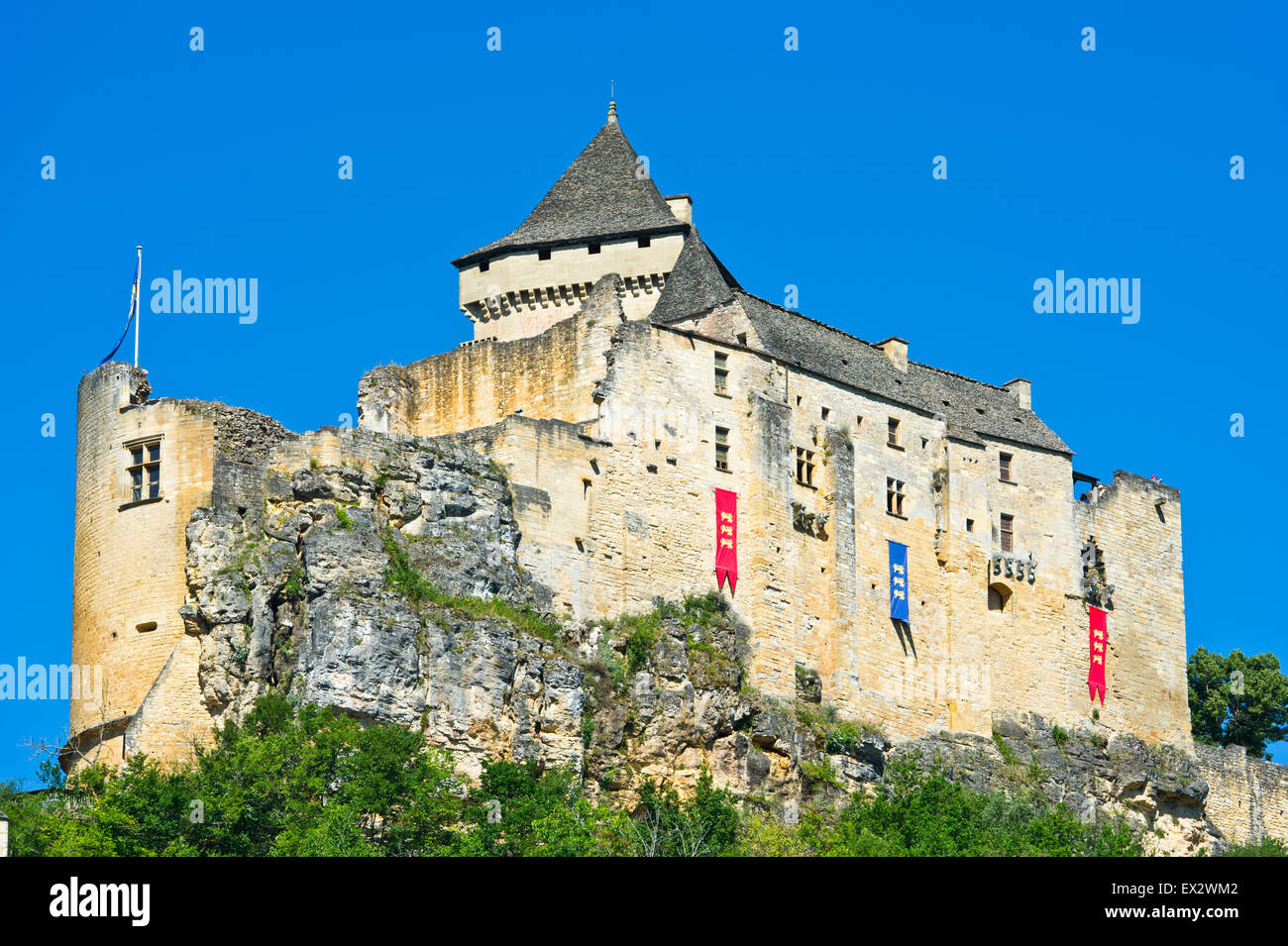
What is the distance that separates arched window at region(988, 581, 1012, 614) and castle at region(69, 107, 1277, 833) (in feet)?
0.37

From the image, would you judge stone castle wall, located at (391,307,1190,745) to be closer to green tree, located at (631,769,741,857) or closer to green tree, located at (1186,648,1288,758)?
green tree, located at (631,769,741,857)

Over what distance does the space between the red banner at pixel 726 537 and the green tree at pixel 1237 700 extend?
91.5 ft

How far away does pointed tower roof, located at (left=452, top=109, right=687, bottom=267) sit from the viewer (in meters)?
69.0

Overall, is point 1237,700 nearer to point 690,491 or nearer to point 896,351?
point 896,351

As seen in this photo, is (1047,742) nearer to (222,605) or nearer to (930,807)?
(930,807)

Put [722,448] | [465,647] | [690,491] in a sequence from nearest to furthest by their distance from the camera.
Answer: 1. [465,647]
2. [690,491]
3. [722,448]

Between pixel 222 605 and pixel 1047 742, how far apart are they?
27.2 meters

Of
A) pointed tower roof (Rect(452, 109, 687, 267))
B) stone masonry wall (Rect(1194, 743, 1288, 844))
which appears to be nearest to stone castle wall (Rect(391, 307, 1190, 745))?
stone masonry wall (Rect(1194, 743, 1288, 844))

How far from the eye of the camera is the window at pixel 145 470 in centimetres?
5425

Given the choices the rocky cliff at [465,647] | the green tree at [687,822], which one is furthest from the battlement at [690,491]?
the green tree at [687,822]

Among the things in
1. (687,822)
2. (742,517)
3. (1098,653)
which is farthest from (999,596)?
(687,822)

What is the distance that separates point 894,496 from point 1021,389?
389 inches

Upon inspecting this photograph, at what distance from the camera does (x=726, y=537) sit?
59969 millimetres
